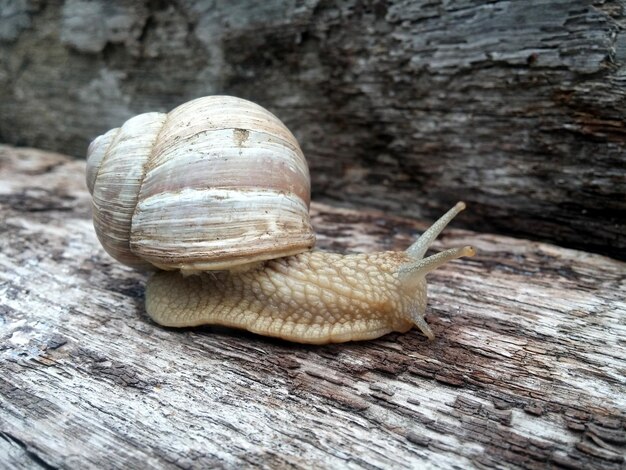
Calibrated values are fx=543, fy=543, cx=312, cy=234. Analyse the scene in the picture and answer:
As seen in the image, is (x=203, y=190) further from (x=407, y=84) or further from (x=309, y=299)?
(x=407, y=84)

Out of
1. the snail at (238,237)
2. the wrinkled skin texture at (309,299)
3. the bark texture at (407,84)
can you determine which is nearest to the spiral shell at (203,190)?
the snail at (238,237)

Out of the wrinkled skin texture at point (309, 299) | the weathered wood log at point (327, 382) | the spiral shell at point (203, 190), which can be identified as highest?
the spiral shell at point (203, 190)

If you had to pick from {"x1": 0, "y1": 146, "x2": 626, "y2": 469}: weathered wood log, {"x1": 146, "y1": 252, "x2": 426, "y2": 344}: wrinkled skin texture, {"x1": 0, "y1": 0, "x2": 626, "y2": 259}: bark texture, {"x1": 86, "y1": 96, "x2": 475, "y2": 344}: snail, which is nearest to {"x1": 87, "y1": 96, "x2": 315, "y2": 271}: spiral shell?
{"x1": 86, "y1": 96, "x2": 475, "y2": 344}: snail

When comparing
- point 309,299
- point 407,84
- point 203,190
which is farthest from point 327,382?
point 407,84

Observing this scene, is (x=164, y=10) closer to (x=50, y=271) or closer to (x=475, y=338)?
(x=50, y=271)

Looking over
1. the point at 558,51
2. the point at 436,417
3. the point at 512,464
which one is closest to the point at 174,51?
the point at 558,51

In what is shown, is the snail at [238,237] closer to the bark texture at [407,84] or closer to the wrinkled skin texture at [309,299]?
the wrinkled skin texture at [309,299]

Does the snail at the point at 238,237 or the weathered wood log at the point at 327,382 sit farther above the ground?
the snail at the point at 238,237
